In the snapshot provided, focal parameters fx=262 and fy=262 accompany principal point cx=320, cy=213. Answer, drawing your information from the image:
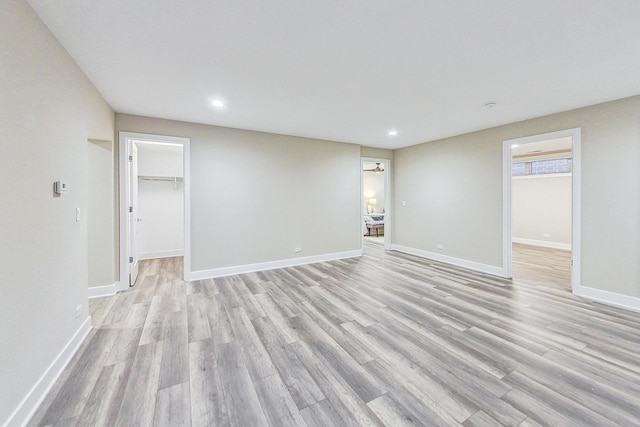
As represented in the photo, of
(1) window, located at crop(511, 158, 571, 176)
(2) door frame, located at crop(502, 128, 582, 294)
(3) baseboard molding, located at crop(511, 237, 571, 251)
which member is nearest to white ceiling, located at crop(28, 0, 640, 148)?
(2) door frame, located at crop(502, 128, 582, 294)

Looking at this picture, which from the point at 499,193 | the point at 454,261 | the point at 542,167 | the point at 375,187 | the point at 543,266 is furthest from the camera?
the point at 375,187

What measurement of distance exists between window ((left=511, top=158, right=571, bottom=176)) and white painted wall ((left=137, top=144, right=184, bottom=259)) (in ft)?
31.3

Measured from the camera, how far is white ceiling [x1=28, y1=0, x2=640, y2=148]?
1.76m

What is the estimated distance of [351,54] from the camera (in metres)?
2.29

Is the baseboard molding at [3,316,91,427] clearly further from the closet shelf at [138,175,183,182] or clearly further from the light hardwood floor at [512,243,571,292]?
the light hardwood floor at [512,243,571,292]

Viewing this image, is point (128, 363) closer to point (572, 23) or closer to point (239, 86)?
point (239, 86)

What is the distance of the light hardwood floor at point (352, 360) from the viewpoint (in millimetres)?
1637

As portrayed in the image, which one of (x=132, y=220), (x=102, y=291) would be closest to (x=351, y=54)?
(x=132, y=220)

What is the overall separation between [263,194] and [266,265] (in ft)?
4.40

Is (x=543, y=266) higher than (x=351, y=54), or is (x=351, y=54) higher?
(x=351, y=54)

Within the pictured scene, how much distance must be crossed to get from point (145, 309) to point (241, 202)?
2166 millimetres

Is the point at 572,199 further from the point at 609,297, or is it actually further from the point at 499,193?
the point at 609,297

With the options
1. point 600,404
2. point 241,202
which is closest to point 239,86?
point 241,202

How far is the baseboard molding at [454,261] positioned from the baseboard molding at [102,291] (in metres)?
5.74
